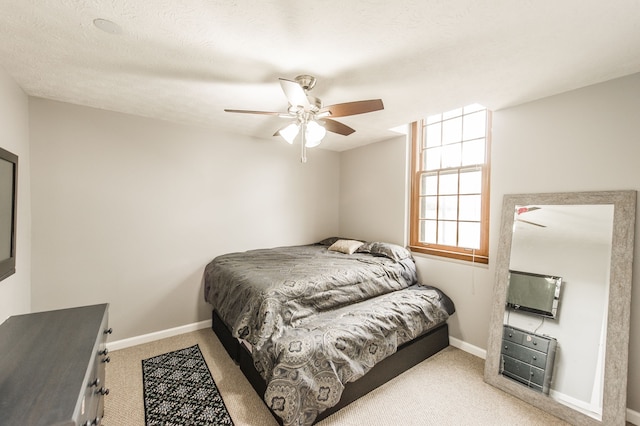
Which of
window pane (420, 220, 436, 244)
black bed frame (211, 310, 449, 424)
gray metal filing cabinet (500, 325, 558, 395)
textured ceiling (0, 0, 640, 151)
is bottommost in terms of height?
black bed frame (211, 310, 449, 424)

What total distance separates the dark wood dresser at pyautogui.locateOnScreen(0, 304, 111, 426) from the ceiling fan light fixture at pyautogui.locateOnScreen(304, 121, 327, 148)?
1764 millimetres

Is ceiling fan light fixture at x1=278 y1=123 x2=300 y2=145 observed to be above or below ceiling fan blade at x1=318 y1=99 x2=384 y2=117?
below

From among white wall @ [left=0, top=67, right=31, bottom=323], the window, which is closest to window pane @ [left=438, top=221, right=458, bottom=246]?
the window

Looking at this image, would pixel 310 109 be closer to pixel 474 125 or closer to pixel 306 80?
pixel 306 80

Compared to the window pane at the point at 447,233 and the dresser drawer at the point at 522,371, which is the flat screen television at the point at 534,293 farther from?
the window pane at the point at 447,233

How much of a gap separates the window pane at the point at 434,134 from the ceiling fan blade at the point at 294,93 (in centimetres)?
201

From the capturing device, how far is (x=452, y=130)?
3082 millimetres

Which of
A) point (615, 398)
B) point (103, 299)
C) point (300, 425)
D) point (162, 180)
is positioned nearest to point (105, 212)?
point (162, 180)

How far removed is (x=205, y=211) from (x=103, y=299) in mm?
1299

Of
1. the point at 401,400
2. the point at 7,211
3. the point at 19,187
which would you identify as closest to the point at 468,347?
the point at 401,400

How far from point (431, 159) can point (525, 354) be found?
2.15m

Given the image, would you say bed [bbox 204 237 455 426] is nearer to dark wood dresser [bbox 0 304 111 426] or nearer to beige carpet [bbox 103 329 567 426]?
beige carpet [bbox 103 329 567 426]

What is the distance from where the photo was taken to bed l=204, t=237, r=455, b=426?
5.54 ft

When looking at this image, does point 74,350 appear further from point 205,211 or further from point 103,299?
point 205,211
